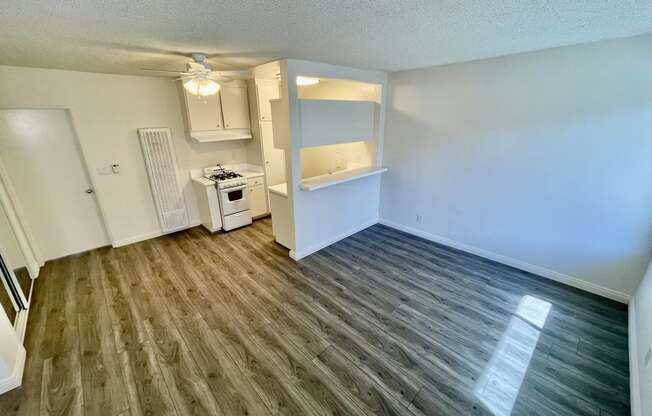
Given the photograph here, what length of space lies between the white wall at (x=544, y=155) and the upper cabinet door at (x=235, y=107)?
2434 mm

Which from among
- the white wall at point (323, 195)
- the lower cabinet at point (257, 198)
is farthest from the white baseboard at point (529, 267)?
the lower cabinet at point (257, 198)

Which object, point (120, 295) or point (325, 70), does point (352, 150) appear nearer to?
point (325, 70)

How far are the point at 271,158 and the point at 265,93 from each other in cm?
105

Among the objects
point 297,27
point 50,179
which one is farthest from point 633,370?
point 50,179

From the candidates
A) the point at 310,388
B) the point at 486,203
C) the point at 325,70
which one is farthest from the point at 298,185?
the point at 486,203

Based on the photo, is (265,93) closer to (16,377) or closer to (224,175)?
(224,175)

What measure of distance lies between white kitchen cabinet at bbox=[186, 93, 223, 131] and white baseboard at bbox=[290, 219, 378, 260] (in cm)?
242

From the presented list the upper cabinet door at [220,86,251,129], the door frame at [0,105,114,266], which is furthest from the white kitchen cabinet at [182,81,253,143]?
the door frame at [0,105,114,266]

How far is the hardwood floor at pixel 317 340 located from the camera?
1771 mm

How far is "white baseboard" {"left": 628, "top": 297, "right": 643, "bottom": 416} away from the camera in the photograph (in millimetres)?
1635

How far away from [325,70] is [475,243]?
118 inches

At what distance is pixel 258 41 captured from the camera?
2.09 metres

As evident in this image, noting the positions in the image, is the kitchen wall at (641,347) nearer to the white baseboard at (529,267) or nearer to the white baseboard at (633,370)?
the white baseboard at (633,370)

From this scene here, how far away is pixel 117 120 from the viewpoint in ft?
11.8
